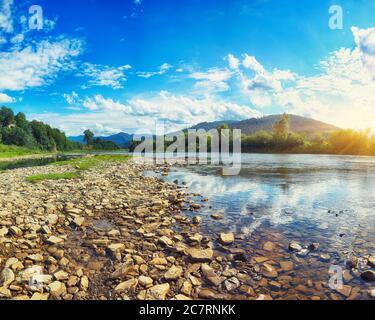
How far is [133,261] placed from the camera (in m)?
8.30

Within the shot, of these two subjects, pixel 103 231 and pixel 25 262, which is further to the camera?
pixel 103 231

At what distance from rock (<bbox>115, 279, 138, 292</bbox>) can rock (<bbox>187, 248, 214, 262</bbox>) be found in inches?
87.0

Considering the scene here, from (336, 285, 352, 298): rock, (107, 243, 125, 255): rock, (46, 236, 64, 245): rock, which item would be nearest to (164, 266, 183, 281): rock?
(107, 243, 125, 255): rock

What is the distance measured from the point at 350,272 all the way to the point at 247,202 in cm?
1009

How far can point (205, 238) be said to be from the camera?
10547 millimetres

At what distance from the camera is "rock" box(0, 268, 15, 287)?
263 inches

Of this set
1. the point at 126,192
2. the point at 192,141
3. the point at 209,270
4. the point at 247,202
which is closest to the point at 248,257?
the point at 209,270

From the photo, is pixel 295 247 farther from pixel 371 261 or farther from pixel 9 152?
pixel 9 152

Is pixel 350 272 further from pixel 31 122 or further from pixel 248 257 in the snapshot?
pixel 31 122

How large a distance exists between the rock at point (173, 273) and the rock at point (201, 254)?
88 cm

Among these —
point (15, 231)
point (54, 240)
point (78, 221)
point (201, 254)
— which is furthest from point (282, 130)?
point (15, 231)

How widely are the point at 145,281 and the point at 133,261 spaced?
131 centimetres
